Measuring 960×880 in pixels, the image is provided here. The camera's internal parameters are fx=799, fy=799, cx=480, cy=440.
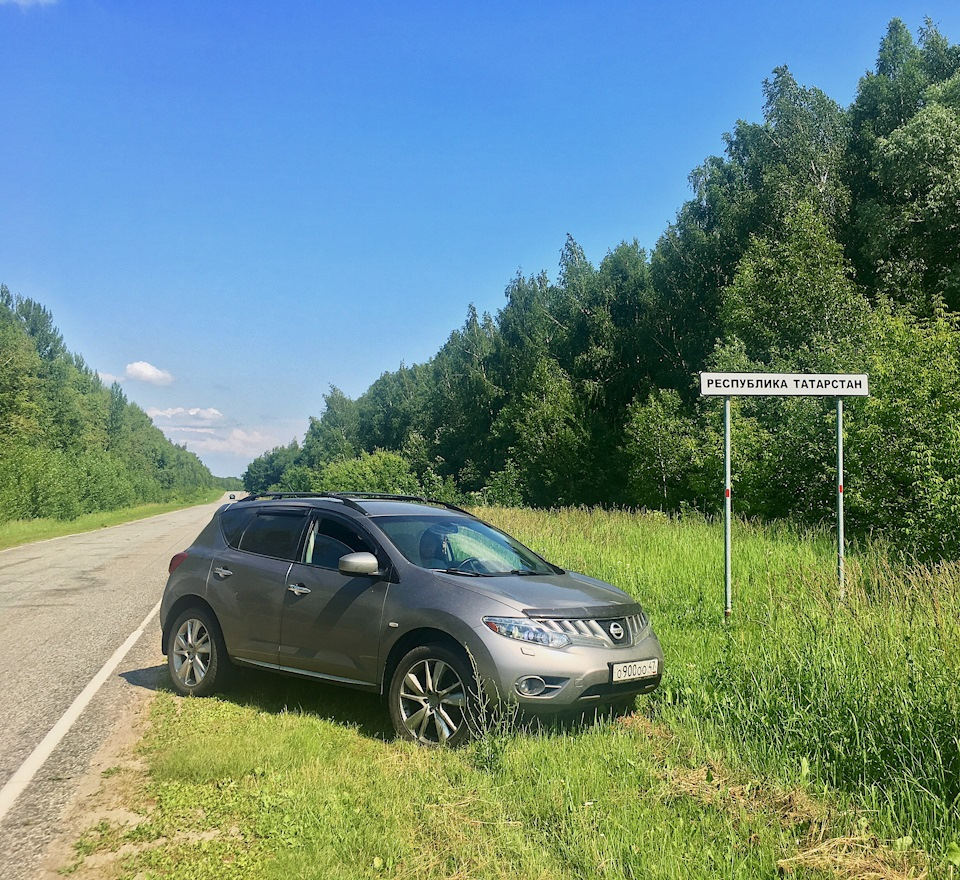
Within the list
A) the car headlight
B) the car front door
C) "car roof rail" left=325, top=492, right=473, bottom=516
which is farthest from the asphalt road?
the car headlight

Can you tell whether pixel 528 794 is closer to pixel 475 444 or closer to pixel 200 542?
pixel 200 542

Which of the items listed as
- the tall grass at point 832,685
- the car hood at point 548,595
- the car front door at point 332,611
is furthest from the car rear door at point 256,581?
the tall grass at point 832,685

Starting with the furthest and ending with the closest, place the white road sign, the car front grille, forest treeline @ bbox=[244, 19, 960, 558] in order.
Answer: forest treeline @ bbox=[244, 19, 960, 558]
the white road sign
the car front grille

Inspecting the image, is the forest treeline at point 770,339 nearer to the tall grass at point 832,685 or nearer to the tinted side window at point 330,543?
the tall grass at point 832,685

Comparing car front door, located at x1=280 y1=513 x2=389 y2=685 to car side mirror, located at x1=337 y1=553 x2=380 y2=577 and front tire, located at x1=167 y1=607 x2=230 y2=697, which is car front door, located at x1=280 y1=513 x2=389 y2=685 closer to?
car side mirror, located at x1=337 y1=553 x2=380 y2=577

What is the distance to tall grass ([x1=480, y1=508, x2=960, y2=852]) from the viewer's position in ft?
14.3

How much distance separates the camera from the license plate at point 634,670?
537 cm

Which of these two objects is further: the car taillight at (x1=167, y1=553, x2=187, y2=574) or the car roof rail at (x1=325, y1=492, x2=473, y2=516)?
the car taillight at (x1=167, y1=553, x2=187, y2=574)

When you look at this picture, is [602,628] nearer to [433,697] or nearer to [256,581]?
[433,697]

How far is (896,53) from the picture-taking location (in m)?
43.3

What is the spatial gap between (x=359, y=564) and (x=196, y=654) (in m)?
2.25

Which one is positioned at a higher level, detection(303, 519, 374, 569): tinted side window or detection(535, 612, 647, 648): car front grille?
detection(303, 519, 374, 569): tinted side window

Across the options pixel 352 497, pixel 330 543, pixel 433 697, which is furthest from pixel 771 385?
pixel 433 697

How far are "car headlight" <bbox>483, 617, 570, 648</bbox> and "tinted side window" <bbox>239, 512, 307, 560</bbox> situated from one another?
2.18 meters
